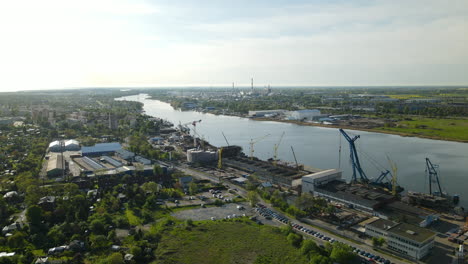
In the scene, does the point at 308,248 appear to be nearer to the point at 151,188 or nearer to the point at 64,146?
the point at 151,188

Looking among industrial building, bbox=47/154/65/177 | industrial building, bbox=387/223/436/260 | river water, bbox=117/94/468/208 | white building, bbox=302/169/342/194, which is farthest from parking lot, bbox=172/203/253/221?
industrial building, bbox=47/154/65/177

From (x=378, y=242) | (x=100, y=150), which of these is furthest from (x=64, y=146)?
(x=378, y=242)

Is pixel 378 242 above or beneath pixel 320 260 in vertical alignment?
beneath

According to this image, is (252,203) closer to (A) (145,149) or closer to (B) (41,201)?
(B) (41,201)

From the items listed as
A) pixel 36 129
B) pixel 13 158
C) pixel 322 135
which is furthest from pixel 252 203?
pixel 36 129

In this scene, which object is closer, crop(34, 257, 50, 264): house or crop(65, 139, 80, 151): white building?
crop(34, 257, 50, 264): house

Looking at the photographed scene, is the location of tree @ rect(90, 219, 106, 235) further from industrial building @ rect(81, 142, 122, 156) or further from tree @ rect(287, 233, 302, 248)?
industrial building @ rect(81, 142, 122, 156)
